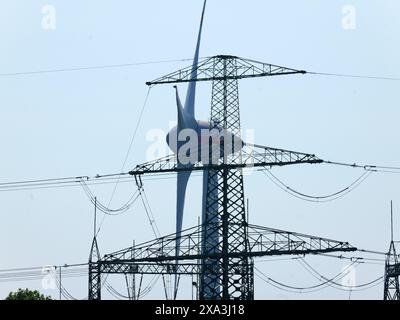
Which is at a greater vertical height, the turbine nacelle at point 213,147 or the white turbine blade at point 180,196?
the white turbine blade at point 180,196

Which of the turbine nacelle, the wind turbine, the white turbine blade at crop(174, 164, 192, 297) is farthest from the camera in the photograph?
the white turbine blade at crop(174, 164, 192, 297)

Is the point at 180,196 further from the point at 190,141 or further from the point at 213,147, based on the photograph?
the point at 213,147

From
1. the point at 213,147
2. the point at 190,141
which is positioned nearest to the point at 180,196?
the point at 190,141

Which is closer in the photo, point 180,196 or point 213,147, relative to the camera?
point 213,147

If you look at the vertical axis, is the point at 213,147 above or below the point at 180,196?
below

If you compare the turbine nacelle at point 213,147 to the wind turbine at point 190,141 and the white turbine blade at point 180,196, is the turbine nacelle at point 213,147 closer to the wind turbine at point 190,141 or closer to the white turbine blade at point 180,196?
the wind turbine at point 190,141

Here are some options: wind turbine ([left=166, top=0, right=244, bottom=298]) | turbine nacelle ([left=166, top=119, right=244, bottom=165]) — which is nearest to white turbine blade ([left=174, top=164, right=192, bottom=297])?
wind turbine ([left=166, top=0, right=244, bottom=298])

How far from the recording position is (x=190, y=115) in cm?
12431

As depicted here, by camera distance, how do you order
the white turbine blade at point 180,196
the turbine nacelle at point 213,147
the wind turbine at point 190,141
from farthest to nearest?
the white turbine blade at point 180,196 < the wind turbine at point 190,141 < the turbine nacelle at point 213,147

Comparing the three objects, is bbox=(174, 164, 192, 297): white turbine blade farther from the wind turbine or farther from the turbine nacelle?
the turbine nacelle

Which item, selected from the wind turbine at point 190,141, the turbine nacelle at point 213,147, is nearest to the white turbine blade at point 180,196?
the wind turbine at point 190,141
